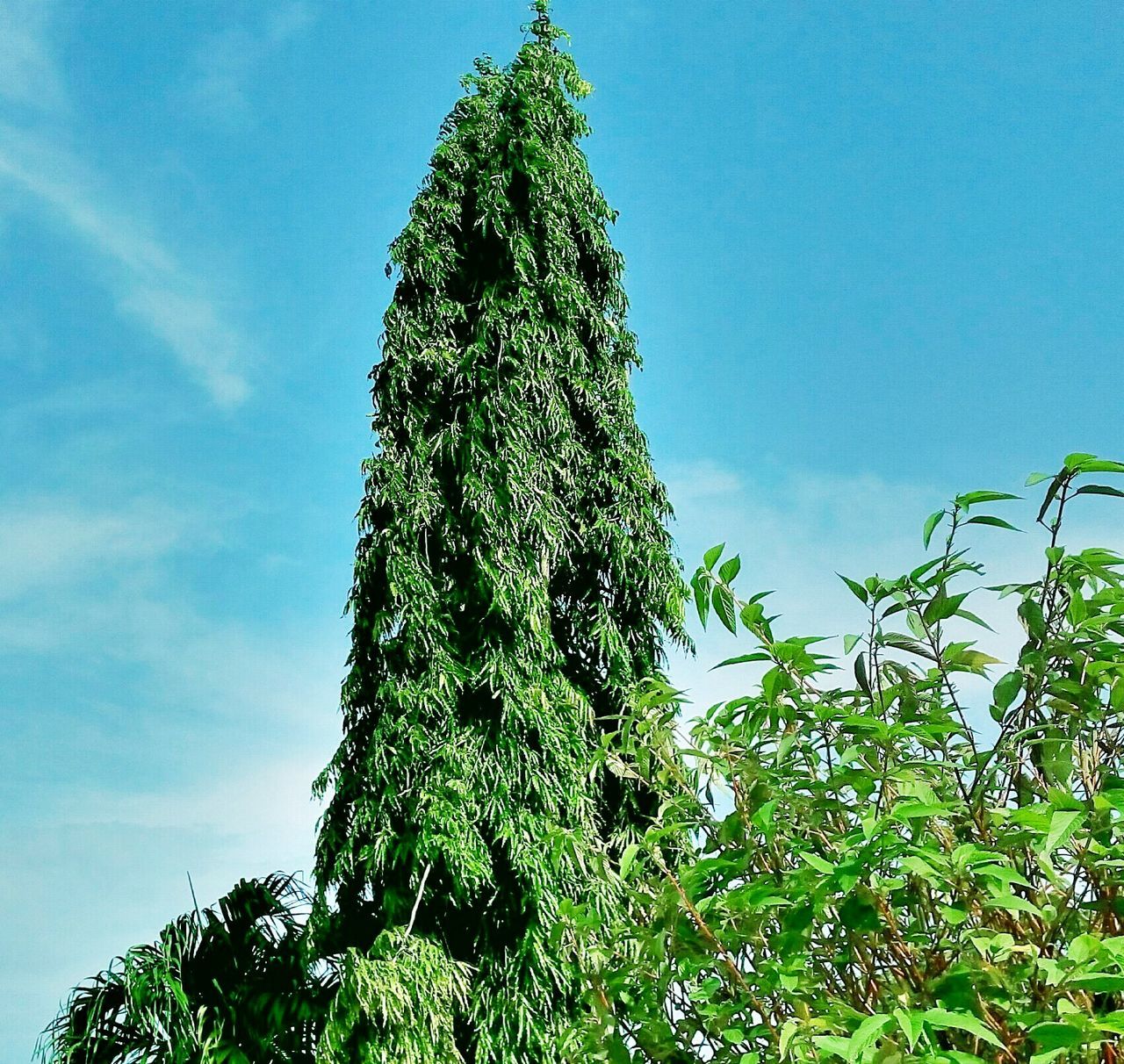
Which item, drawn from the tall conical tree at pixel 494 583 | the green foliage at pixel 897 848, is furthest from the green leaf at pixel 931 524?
the tall conical tree at pixel 494 583

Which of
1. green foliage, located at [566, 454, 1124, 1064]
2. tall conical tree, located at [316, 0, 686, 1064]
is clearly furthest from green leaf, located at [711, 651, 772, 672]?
tall conical tree, located at [316, 0, 686, 1064]

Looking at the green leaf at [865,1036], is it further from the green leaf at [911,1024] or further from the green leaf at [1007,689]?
the green leaf at [1007,689]

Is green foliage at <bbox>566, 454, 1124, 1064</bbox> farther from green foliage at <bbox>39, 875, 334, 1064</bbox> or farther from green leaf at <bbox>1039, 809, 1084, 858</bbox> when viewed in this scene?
green foliage at <bbox>39, 875, 334, 1064</bbox>

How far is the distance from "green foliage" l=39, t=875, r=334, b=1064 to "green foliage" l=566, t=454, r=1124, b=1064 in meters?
4.67

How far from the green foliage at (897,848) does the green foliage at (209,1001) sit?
4.67 metres

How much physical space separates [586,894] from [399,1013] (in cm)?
117

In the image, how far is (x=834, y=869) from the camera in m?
1.34

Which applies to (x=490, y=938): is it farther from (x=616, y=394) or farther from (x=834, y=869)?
(x=834, y=869)

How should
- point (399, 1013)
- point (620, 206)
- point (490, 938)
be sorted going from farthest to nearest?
point (620, 206) → point (490, 938) → point (399, 1013)

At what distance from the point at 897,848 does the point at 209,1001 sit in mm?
5610

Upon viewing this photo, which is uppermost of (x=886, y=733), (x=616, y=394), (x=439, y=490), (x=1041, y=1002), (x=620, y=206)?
(x=620, y=206)

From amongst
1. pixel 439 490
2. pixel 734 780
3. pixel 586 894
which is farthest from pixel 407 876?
pixel 734 780

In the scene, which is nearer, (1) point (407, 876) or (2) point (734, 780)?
(2) point (734, 780)

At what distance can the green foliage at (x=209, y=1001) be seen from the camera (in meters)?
5.71
